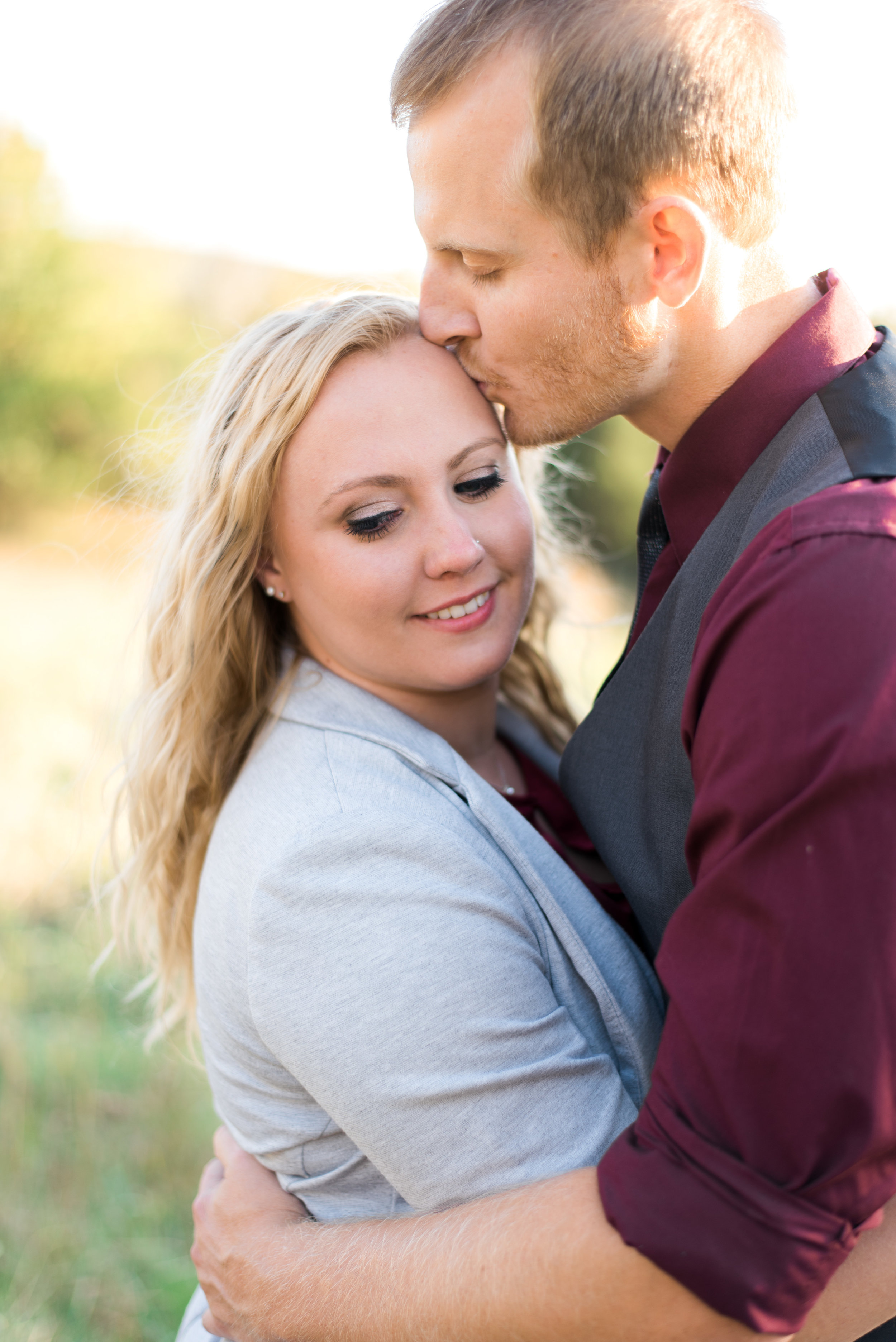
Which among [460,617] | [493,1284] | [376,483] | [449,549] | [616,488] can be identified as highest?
[376,483]

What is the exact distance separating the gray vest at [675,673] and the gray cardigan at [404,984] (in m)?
0.14

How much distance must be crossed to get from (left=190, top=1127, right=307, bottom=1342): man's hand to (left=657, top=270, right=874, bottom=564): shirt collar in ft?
4.50

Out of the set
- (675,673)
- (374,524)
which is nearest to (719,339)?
(675,673)

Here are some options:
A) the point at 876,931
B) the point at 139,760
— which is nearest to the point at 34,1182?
the point at 139,760

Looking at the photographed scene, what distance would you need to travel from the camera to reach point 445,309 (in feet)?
6.68

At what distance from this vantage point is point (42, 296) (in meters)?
22.1

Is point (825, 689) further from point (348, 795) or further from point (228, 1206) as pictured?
point (228, 1206)

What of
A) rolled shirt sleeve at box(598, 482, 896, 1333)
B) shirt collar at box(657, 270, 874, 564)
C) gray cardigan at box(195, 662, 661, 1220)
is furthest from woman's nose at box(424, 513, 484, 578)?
rolled shirt sleeve at box(598, 482, 896, 1333)

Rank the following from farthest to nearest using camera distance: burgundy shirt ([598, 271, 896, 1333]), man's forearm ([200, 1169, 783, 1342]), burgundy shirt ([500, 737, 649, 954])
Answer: burgundy shirt ([500, 737, 649, 954]) < man's forearm ([200, 1169, 783, 1342]) < burgundy shirt ([598, 271, 896, 1333])

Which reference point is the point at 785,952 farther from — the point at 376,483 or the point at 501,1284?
the point at 376,483

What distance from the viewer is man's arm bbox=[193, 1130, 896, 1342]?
1.27 meters

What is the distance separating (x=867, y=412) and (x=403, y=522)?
966 mm

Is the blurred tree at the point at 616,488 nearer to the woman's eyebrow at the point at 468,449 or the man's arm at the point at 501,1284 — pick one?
the woman's eyebrow at the point at 468,449

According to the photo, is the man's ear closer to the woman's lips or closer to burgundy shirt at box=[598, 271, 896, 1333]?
burgundy shirt at box=[598, 271, 896, 1333]
